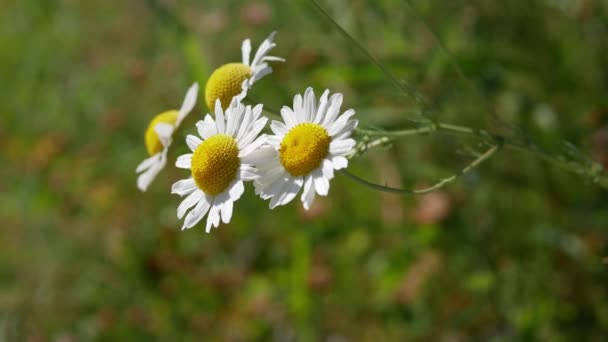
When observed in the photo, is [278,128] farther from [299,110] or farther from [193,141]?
[193,141]

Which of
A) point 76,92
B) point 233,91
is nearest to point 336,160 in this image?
point 233,91

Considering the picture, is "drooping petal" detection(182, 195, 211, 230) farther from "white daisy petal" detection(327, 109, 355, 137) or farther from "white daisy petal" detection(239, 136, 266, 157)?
"white daisy petal" detection(327, 109, 355, 137)

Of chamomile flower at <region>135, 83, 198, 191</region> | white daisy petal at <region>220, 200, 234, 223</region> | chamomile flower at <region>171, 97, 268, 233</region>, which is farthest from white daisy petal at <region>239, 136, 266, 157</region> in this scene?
chamomile flower at <region>135, 83, 198, 191</region>

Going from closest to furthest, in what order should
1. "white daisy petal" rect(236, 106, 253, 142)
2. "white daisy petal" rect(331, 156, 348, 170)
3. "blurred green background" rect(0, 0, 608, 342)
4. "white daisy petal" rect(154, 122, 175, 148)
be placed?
1. "white daisy petal" rect(331, 156, 348, 170)
2. "white daisy petal" rect(236, 106, 253, 142)
3. "white daisy petal" rect(154, 122, 175, 148)
4. "blurred green background" rect(0, 0, 608, 342)

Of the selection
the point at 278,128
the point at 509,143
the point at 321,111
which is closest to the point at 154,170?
the point at 278,128

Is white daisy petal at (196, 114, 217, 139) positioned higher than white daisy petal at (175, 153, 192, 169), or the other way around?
white daisy petal at (196, 114, 217, 139)

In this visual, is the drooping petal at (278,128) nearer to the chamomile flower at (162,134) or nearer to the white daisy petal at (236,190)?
the white daisy petal at (236,190)

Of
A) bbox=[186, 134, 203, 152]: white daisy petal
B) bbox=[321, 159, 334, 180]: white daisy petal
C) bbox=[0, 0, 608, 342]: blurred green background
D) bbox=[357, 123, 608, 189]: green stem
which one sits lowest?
bbox=[0, 0, 608, 342]: blurred green background
